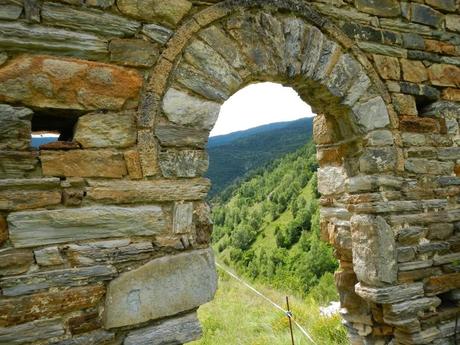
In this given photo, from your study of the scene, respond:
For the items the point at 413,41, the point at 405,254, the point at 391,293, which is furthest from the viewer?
the point at 413,41

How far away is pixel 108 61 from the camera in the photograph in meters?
2.05

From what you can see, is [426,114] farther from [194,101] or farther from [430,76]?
[194,101]

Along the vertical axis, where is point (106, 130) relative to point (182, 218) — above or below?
above

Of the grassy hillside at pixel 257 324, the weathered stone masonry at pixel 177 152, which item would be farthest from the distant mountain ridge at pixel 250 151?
the weathered stone masonry at pixel 177 152

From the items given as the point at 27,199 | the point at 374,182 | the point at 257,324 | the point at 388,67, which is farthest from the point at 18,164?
the point at 257,324

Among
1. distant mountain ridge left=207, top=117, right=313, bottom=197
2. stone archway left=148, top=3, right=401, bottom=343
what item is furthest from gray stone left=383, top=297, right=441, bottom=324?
distant mountain ridge left=207, top=117, right=313, bottom=197

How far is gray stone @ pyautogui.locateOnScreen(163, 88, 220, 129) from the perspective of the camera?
2148mm

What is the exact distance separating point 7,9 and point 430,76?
10.00 ft

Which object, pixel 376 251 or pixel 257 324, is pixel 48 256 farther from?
pixel 257 324

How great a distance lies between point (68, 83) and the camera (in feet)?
6.33

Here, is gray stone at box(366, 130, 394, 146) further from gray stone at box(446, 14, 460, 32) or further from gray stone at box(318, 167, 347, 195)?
gray stone at box(446, 14, 460, 32)

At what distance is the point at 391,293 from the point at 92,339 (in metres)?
2.06

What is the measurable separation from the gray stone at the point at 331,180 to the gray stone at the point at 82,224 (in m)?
1.70

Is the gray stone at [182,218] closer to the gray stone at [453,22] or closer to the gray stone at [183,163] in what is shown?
the gray stone at [183,163]
